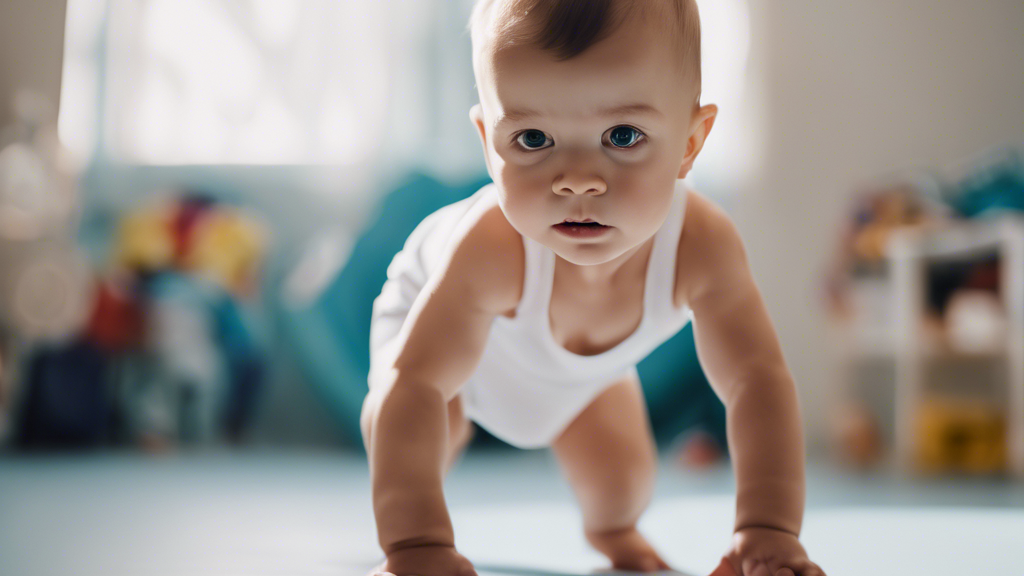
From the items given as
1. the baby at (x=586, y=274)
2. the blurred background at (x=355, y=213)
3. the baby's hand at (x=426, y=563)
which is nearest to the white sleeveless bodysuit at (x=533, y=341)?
the baby at (x=586, y=274)

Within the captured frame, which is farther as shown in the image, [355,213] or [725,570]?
[355,213]

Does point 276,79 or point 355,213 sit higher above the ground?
point 276,79

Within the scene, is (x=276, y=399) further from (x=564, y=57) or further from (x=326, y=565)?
(x=564, y=57)

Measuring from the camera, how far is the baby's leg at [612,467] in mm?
881

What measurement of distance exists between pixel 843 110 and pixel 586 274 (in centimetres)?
203

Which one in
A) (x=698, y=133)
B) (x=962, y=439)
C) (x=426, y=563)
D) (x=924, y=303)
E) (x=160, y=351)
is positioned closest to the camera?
(x=426, y=563)

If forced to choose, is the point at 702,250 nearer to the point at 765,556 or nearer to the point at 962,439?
→ the point at 765,556

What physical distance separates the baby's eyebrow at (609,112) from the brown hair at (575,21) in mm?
42

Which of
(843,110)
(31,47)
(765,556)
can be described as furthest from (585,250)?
(31,47)

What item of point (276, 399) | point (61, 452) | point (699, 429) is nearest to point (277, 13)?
point (276, 399)

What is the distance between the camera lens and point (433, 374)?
64cm

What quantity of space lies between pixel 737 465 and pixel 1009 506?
2.97 ft

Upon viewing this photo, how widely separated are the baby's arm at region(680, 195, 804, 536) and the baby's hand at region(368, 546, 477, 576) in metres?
0.21

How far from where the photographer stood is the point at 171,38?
2.54 metres
